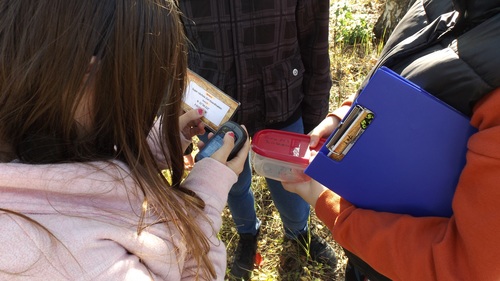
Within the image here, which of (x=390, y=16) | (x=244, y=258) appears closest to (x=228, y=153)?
(x=244, y=258)

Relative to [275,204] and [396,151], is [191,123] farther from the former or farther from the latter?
[275,204]

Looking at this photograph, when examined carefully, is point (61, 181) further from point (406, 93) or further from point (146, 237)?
point (406, 93)

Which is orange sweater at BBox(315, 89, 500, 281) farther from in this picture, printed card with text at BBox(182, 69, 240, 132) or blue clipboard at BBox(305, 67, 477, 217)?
printed card with text at BBox(182, 69, 240, 132)

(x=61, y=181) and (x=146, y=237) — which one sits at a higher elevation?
(x=61, y=181)

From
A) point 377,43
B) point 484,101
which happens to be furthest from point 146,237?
point 377,43

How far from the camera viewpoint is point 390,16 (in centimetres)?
300

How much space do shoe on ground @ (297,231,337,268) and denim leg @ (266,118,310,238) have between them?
0.15 feet

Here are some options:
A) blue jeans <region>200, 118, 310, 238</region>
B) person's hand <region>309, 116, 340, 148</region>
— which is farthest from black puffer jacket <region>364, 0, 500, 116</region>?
blue jeans <region>200, 118, 310, 238</region>

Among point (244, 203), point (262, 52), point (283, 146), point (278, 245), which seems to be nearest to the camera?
point (283, 146)

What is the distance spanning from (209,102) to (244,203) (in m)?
0.74

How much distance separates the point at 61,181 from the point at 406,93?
0.66 metres

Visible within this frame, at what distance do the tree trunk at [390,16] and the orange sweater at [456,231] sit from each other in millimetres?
2386

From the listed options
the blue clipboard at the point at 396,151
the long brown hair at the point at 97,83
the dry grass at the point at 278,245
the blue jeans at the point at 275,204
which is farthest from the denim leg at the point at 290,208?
the long brown hair at the point at 97,83

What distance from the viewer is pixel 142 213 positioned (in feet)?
2.71
